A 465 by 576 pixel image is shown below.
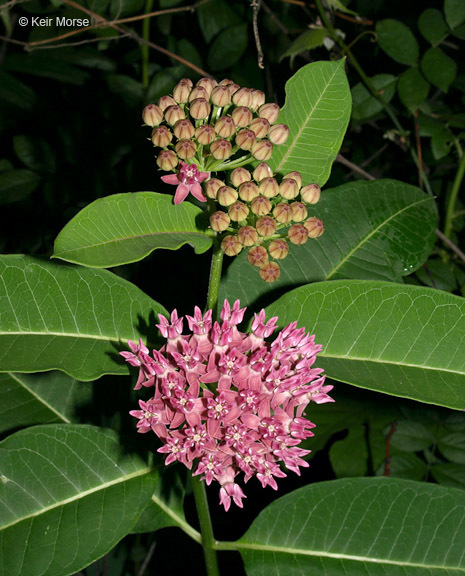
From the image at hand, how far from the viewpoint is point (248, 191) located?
4.46ft

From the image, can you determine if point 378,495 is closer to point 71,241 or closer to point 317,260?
point 317,260

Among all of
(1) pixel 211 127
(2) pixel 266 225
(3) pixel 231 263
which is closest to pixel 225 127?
(1) pixel 211 127

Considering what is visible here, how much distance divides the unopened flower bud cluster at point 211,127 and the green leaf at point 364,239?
422 mm

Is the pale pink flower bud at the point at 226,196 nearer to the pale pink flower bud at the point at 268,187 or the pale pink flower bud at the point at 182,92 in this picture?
the pale pink flower bud at the point at 268,187

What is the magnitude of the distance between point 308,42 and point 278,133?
1332mm

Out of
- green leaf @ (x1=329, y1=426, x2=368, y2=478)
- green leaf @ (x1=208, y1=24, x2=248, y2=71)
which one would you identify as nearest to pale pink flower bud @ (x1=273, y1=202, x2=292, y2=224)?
green leaf @ (x1=329, y1=426, x2=368, y2=478)

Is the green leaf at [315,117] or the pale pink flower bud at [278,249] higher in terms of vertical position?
the green leaf at [315,117]

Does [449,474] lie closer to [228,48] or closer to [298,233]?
[298,233]

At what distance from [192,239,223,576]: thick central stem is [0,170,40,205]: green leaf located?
5.81ft

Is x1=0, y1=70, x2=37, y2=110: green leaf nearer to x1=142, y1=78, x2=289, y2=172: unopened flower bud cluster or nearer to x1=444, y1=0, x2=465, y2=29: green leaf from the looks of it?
x1=142, y1=78, x2=289, y2=172: unopened flower bud cluster

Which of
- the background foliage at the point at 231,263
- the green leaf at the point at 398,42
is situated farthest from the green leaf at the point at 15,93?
the green leaf at the point at 398,42

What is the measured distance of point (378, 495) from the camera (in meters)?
1.62

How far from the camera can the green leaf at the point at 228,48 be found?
9.41 ft

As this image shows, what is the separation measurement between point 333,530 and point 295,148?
39.9 inches
